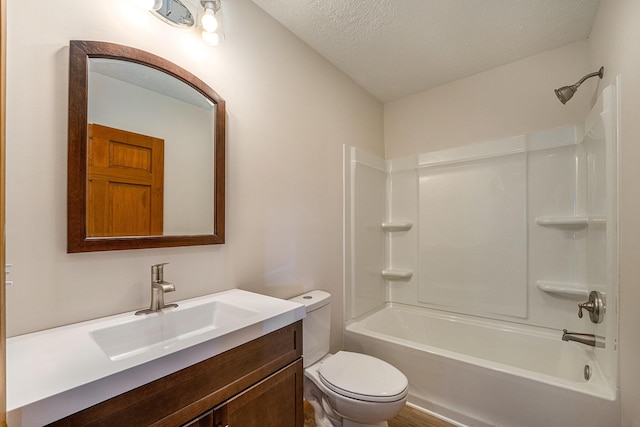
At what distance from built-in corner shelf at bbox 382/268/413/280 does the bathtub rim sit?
0.26 metres

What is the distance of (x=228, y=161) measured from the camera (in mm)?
1477

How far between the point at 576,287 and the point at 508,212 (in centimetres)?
65

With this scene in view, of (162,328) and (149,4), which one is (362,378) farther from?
(149,4)

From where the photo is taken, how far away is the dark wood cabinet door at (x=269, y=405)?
2.93 ft

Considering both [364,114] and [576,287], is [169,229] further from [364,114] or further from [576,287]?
[576,287]

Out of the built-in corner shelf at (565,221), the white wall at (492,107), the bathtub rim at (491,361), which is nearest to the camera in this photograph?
the bathtub rim at (491,361)

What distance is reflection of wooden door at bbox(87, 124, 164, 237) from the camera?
1024 mm

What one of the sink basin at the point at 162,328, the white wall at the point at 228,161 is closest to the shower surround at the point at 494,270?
the white wall at the point at 228,161

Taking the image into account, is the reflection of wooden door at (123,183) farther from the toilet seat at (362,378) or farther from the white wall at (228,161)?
the toilet seat at (362,378)

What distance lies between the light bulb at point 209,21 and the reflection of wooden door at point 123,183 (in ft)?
1.88

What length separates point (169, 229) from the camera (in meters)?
1.24

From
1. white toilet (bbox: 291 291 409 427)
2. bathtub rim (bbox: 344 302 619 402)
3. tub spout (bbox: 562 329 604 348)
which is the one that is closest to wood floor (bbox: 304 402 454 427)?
white toilet (bbox: 291 291 409 427)

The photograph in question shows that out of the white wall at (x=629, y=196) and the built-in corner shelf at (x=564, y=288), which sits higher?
the white wall at (x=629, y=196)

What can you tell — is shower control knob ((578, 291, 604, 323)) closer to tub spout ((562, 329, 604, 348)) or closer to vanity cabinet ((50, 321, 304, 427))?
tub spout ((562, 329, 604, 348))
